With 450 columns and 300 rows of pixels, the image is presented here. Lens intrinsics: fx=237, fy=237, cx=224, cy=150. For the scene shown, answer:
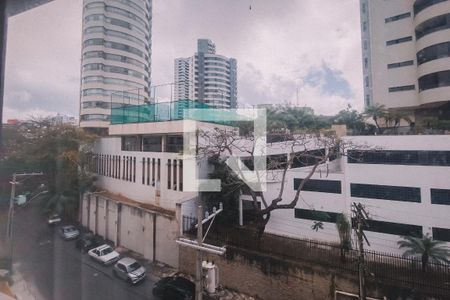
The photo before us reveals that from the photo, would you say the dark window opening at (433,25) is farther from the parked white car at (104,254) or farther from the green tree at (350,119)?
the parked white car at (104,254)

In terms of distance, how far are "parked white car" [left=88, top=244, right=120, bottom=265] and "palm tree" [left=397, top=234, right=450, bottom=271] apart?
471 cm

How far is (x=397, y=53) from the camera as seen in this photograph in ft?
18.7

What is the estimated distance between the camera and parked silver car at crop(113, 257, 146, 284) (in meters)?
3.76

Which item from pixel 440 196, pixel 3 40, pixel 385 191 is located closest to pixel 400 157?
pixel 385 191

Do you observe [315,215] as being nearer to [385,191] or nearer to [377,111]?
[385,191]

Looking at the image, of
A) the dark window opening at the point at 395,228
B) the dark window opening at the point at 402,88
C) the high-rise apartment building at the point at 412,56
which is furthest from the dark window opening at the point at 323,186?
the dark window opening at the point at 402,88

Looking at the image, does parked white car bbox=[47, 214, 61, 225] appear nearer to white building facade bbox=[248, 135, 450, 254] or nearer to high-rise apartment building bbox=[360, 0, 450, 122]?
white building facade bbox=[248, 135, 450, 254]

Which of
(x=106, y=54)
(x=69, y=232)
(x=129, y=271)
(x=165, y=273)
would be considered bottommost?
(x=165, y=273)

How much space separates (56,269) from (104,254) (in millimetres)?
717

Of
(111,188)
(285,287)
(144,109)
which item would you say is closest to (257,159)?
(285,287)

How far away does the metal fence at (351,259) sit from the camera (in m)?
2.67

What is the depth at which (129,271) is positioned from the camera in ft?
12.6

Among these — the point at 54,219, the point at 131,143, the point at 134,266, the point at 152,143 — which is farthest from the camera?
the point at 131,143

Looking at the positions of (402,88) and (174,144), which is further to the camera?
(402,88)
